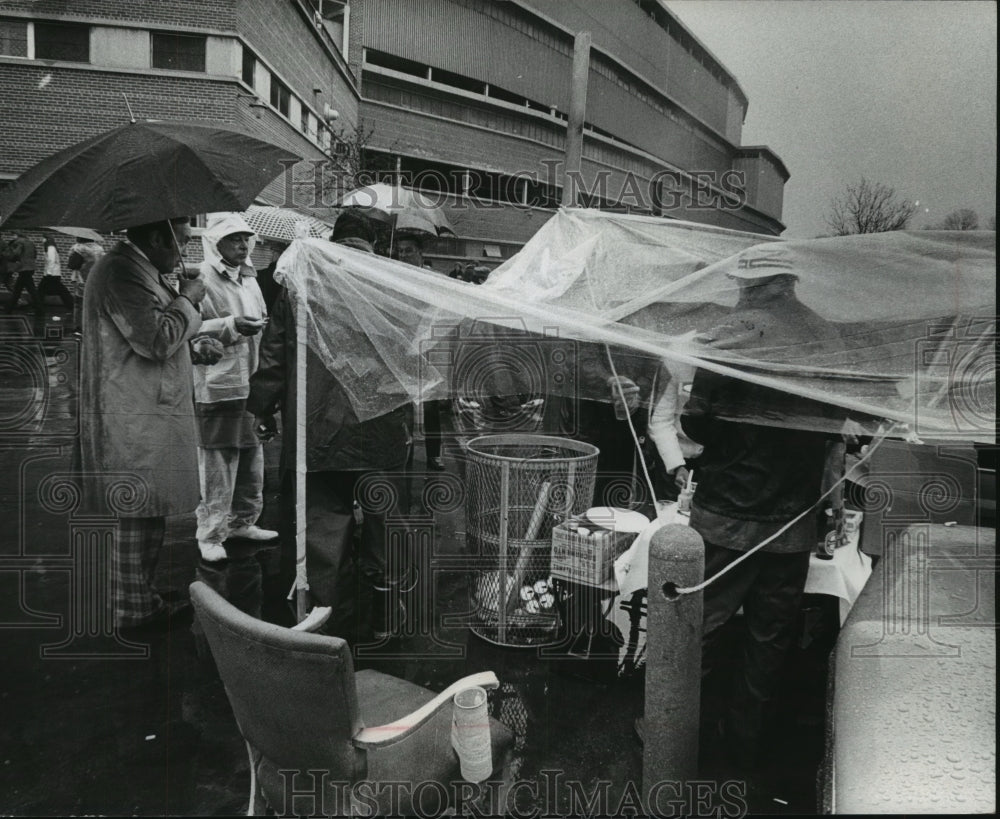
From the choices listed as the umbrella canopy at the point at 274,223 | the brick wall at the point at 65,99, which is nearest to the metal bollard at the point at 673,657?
the umbrella canopy at the point at 274,223

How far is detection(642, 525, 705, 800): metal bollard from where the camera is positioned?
2.57 m

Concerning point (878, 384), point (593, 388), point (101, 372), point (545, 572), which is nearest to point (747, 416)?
point (878, 384)

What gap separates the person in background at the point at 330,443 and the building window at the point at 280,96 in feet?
67.2

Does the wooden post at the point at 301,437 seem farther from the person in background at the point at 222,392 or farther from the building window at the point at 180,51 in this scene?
the building window at the point at 180,51

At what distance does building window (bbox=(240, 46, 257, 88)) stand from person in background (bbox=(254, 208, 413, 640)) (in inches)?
722

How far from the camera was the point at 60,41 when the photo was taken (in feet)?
61.9

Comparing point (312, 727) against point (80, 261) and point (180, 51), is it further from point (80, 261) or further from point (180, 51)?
point (180, 51)

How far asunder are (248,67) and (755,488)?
2093 centimetres

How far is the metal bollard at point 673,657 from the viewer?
2.57 metres

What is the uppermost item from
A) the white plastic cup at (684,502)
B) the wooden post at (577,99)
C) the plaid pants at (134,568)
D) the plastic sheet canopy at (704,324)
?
the wooden post at (577,99)

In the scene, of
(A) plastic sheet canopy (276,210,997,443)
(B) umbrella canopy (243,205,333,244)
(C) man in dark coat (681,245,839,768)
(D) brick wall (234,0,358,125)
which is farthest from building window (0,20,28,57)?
(C) man in dark coat (681,245,839,768)

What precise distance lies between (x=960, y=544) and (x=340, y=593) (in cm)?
286

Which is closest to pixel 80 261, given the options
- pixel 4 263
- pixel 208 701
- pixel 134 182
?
pixel 4 263

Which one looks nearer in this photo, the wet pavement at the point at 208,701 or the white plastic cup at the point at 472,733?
the white plastic cup at the point at 472,733
